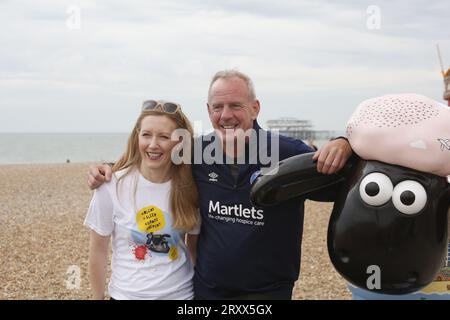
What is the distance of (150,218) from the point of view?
327 centimetres

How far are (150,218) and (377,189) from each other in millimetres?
1388

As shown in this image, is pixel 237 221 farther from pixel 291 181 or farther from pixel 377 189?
pixel 377 189

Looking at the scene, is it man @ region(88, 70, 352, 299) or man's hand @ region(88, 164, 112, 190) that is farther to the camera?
man's hand @ region(88, 164, 112, 190)

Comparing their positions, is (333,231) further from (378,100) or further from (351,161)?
(378,100)

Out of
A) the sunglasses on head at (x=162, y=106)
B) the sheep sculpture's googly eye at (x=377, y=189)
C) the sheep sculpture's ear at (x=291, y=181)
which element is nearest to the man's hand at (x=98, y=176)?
the sunglasses on head at (x=162, y=106)

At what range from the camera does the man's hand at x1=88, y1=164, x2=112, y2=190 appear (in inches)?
133

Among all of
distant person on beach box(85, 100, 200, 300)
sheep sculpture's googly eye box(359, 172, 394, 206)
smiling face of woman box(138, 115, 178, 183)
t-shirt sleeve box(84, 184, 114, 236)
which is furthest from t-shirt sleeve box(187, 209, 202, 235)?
sheep sculpture's googly eye box(359, 172, 394, 206)

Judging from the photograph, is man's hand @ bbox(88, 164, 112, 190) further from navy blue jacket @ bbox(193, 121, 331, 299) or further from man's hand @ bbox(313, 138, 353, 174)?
man's hand @ bbox(313, 138, 353, 174)

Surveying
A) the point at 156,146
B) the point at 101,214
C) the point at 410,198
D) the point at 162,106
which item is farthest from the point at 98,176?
the point at 410,198

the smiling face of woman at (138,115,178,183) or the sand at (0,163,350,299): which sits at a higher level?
the smiling face of woman at (138,115,178,183)

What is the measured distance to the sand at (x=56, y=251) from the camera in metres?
7.76

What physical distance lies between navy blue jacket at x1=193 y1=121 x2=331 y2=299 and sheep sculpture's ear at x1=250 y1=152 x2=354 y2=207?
8.7 inches

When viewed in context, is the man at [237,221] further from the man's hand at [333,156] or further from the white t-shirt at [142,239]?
the man's hand at [333,156]
